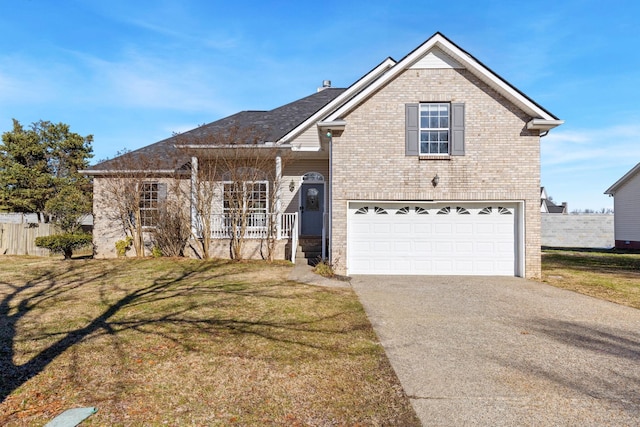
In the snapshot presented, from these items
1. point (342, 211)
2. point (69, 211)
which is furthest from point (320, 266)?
point (69, 211)

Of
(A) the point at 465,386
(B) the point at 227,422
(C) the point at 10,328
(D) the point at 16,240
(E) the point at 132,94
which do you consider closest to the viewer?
(B) the point at 227,422

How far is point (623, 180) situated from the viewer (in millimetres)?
25969

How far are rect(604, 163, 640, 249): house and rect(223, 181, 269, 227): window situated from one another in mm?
24392

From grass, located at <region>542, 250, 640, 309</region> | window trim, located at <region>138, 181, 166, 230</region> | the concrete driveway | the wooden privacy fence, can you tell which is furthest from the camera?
the wooden privacy fence

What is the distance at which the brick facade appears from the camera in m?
11.3

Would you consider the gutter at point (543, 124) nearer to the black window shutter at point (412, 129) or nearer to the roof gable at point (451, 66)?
the roof gable at point (451, 66)

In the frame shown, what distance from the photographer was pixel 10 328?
5891mm

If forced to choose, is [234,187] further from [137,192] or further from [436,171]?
[436,171]

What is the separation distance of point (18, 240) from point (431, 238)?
17.7m

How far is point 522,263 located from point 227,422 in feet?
34.5

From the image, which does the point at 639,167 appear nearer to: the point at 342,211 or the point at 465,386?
the point at 342,211

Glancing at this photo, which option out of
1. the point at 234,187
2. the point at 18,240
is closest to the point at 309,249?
the point at 234,187

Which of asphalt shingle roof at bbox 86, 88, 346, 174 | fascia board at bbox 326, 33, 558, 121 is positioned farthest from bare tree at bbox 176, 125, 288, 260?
fascia board at bbox 326, 33, 558, 121

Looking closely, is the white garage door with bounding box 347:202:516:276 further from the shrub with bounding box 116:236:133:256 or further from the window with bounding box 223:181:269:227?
the shrub with bounding box 116:236:133:256
